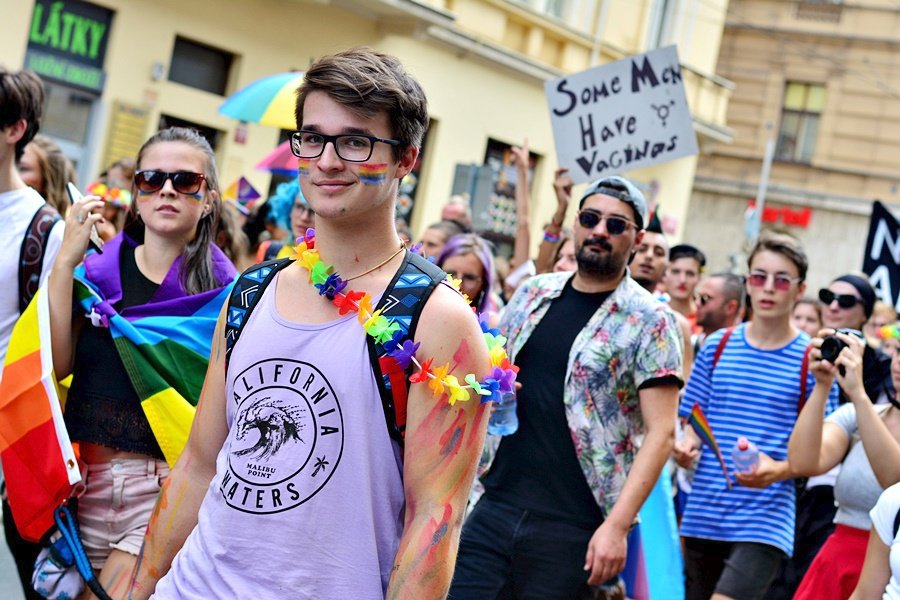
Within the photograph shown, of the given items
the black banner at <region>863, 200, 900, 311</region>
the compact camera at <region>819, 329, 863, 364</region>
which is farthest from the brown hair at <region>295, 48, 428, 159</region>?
the black banner at <region>863, 200, 900, 311</region>

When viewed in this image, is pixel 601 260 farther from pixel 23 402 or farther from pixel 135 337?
pixel 23 402

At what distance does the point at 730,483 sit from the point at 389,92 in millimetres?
3861

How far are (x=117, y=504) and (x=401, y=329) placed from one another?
1813mm

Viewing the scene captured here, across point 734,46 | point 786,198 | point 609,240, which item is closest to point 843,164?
point 786,198

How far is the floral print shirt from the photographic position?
502 centimetres

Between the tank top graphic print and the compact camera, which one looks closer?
the tank top graphic print

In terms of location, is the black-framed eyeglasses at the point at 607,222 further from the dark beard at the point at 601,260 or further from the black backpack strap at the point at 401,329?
the black backpack strap at the point at 401,329

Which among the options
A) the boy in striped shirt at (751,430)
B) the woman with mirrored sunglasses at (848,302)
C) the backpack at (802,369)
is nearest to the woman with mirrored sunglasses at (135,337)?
the boy in striped shirt at (751,430)

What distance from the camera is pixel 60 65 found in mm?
14328

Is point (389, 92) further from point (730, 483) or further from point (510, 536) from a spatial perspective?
point (730, 483)

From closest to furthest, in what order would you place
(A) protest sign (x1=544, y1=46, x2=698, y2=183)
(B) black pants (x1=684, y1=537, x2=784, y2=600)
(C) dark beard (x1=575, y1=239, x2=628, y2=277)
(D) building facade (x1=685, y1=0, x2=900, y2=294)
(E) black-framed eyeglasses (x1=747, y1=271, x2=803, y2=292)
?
(C) dark beard (x1=575, y1=239, x2=628, y2=277)
(B) black pants (x1=684, y1=537, x2=784, y2=600)
(E) black-framed eyeglasses (x1=747, y1=271, x2=803, y2=292)
(A) protest sign (x1=544, y1=46, x2=698, y2=183)
(D) building facade (x1=685, y1=0, x2=900, y2=294)

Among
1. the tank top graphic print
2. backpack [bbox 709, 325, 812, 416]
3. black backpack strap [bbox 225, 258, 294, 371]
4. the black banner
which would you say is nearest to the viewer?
the tank top graphic print

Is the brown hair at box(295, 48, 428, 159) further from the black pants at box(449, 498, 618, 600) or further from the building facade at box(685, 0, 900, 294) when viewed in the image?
the building facade at box(685, 0, 900, 294)

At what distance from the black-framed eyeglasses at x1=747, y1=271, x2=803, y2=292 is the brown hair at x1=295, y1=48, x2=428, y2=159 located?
159 inches
